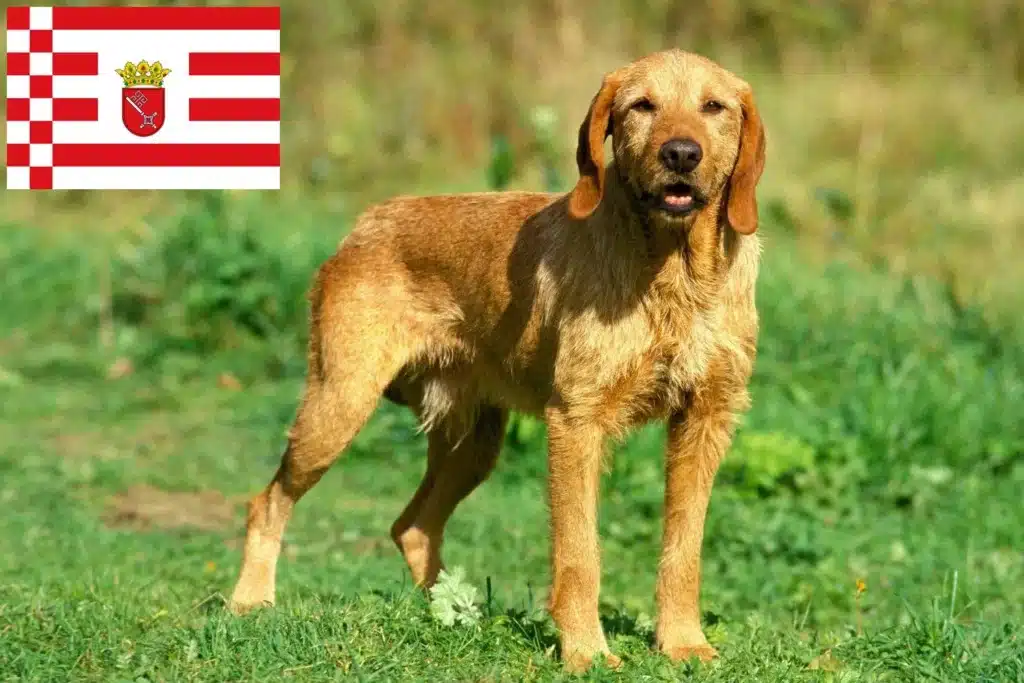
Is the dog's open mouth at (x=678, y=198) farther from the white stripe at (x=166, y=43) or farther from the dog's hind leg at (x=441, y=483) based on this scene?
the white stripe at (x=166, y=43)

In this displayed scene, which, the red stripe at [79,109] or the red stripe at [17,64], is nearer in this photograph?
the red stripe at [79,109]

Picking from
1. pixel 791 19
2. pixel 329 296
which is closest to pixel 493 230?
pixel 329 296

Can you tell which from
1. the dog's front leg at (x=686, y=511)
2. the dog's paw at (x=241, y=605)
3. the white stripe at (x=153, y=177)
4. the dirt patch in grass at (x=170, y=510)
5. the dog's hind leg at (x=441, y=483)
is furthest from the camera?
the white stripe at (x=153, y=177)

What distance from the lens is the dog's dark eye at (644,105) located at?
15.7 ft

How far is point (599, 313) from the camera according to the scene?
4898 mm

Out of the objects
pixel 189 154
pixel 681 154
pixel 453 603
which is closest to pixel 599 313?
pixel 681 154

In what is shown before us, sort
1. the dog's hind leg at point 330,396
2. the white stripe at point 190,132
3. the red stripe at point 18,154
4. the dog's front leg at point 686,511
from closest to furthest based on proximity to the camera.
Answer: the dog's front leg at point 686,511
the dog's hind leg at point 330,396
the red stripe at point 18,154
the white stripe at point 190,132

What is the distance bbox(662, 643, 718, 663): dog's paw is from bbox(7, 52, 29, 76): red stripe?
513 centimetres

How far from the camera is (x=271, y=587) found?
5793mm

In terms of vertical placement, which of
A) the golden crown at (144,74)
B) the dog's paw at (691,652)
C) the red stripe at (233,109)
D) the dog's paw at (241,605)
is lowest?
the dog's paw at (241,605)

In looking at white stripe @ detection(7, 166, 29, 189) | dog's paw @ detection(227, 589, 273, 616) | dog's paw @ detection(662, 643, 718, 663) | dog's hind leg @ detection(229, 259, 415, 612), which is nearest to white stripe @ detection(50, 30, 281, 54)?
white stripe @ detection(7, 166, 29, 189)

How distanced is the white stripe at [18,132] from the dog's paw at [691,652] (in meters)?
4.80

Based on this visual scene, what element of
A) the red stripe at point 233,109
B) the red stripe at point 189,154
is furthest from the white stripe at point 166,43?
the red stripe at point 189,154

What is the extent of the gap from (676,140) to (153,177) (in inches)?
170
